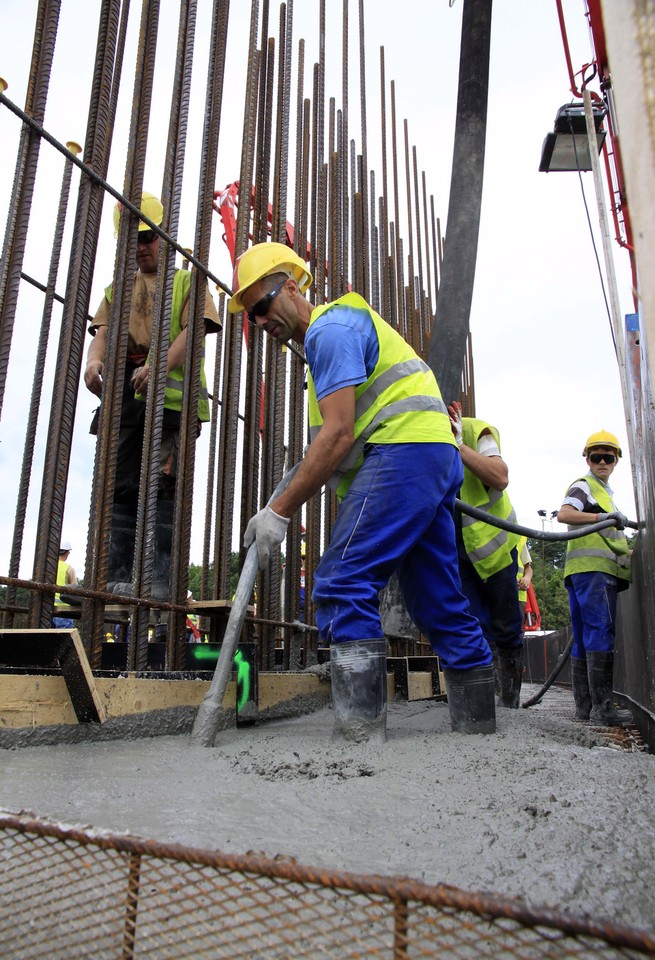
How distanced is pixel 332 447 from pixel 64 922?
1.69m

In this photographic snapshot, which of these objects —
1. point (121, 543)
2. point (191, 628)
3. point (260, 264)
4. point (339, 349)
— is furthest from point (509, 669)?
point (191, 628)

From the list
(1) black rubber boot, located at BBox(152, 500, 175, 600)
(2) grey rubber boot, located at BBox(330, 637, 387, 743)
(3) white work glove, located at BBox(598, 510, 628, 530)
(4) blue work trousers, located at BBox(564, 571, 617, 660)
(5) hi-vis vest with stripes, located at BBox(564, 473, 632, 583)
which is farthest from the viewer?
(5) hi-vis vest with stripes, located at BBox(564, 473, 632, 583)

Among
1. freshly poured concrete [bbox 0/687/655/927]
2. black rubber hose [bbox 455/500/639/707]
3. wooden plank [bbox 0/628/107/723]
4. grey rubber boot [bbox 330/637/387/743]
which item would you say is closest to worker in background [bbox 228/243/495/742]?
grey rubber boot [bbox 330/637/387/743]

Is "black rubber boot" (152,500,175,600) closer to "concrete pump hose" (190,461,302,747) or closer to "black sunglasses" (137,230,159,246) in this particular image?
"concrete pump hose" (190,461,302,747)

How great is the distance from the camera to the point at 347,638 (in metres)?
2.41

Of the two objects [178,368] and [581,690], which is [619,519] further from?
[178,368]

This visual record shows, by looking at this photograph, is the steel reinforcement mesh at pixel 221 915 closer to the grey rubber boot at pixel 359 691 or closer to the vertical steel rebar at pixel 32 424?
the grey rubber boot at pixel 359 691

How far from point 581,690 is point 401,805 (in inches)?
160

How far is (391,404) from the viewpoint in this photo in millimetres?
2631

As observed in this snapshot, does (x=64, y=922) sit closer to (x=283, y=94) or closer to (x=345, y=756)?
(x=345, y=756)

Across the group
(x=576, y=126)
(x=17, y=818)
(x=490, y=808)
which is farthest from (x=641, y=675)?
(x=576, y=126)

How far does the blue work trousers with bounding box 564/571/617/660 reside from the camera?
4531 mm

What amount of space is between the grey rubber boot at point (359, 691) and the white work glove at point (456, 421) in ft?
5.78

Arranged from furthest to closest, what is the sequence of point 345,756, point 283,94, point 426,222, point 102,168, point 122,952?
1. point 426,222
2. point 283,94
3. point 102,168
4. point 345,756
5. point 122,952
